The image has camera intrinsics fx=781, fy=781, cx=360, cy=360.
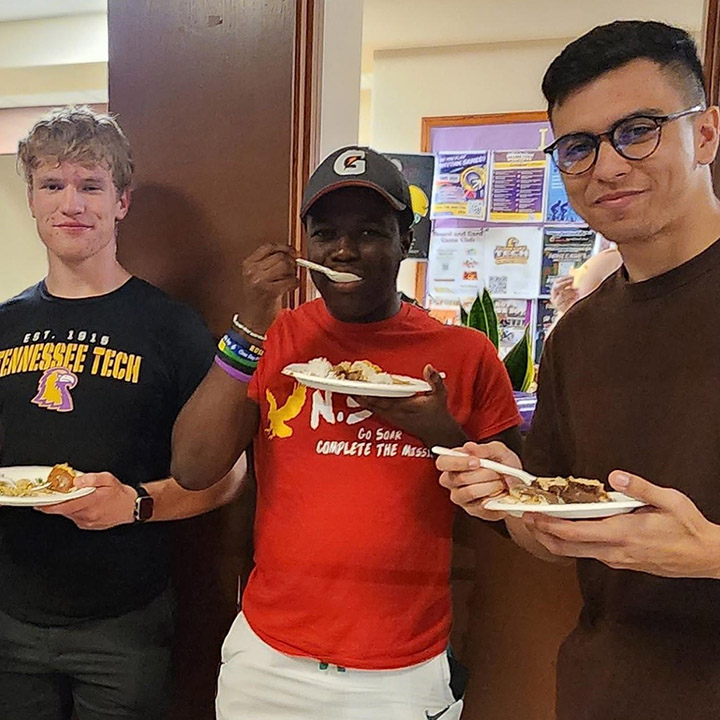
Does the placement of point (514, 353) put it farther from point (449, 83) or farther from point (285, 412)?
point (449, 83)

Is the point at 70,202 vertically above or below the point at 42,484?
above

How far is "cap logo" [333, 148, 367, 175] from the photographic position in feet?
3.79

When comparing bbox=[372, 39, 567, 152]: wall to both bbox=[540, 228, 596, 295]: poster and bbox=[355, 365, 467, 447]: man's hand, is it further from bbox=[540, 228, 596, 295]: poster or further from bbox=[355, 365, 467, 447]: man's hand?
bbox=[355, 365, 467, 447]: man's hand

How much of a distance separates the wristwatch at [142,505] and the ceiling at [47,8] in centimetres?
313

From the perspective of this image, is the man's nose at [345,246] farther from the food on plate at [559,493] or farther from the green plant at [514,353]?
the green plant at [514,353]

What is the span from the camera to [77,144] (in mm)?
1377

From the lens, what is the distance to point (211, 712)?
1650 mm

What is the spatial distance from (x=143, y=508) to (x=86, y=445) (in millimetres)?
147

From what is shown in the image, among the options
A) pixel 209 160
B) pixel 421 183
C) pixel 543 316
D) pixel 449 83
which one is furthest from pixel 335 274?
pixel 449 83

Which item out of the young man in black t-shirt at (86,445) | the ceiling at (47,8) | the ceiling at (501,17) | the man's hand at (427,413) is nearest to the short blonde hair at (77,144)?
the young man in black t-shirt at (86,445)

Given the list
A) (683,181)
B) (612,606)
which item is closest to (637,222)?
(683,181)

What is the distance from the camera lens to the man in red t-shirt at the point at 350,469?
1.11 meters

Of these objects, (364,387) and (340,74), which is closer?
(364,387)

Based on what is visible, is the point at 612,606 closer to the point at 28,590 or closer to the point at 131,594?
the point at 131,594
